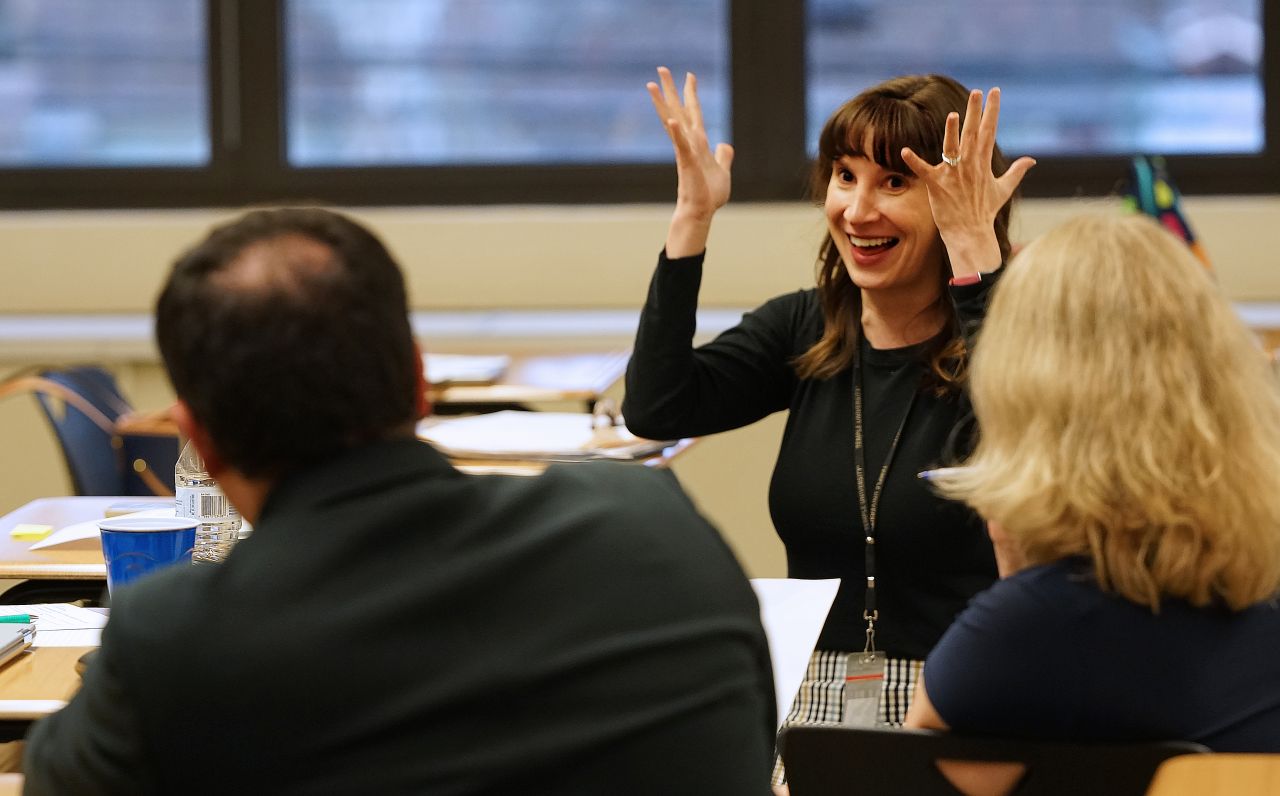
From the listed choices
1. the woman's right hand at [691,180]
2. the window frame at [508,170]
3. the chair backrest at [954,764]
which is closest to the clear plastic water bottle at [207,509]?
the woman's right hand at [691,180]

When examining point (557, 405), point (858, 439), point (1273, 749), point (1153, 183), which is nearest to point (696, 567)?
point (1273, 749)

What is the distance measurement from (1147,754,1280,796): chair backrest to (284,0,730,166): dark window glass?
390cm

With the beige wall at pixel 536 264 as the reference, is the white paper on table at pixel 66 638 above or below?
below

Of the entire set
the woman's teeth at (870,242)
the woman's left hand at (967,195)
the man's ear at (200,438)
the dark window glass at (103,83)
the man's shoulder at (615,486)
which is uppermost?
the dark window glass at (103,83)

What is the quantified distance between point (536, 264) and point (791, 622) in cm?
302

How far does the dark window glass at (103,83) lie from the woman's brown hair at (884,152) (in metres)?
3.08

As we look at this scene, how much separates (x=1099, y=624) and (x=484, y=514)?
0.60 m

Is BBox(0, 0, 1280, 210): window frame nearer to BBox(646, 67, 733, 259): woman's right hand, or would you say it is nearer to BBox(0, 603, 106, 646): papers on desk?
BBox(646, 67, 733, 259): woman's right hand

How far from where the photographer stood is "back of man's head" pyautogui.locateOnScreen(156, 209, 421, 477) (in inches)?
40.1

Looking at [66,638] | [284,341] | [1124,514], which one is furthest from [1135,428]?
[66,638]

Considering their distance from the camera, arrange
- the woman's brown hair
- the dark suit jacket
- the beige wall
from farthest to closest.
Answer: the beige wall, the woman's brown hair, the dark suit jacket

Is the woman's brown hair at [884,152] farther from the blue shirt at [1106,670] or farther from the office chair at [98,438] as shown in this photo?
the office chair at [98,438]

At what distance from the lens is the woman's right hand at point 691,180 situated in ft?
7.58

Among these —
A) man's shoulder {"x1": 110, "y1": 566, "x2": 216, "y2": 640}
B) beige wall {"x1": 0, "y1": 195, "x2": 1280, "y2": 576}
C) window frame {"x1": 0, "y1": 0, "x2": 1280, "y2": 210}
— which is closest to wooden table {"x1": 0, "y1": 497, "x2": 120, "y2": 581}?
man's shoulder {"x1": 110, "y1": 566, "x2": 216, "y2": 640}
